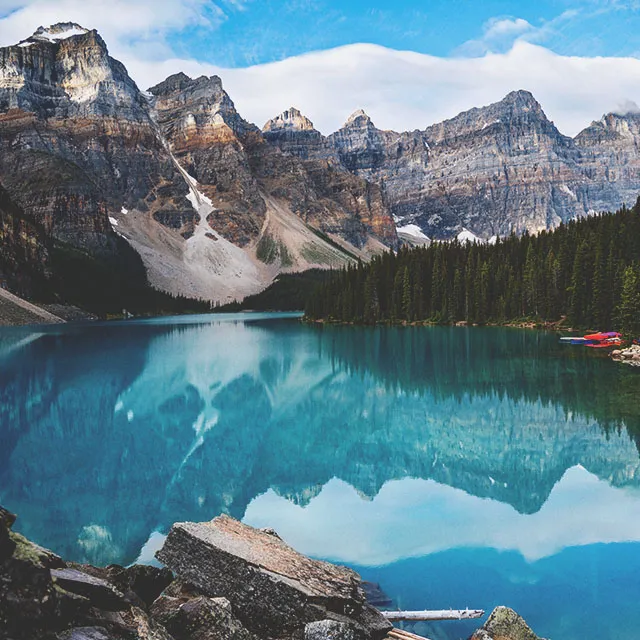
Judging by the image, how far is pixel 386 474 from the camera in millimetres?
17734

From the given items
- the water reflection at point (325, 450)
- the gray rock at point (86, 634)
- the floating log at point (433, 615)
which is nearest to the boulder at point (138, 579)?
the gray rock at point (86, 634)

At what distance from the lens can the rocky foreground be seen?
570 centimetres

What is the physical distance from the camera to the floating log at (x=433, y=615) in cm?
878

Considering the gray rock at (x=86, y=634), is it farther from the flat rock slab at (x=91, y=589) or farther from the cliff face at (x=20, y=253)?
the cliff face at (x=20, y=253)

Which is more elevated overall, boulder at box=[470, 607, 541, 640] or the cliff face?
the cliff face

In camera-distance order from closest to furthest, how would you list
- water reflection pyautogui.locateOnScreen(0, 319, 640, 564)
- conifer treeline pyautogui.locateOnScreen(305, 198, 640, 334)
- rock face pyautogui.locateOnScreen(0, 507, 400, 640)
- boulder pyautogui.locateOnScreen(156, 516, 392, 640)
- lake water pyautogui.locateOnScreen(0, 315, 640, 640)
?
rock face pyautogui.locateOnScreen(0, 507, 400, 640) < boulder pyautogui.locateOnScreen(156, 516, 392, 640) < lake water pyautogui.locateOnScreen(0, 315, 640, 640) < water reflection pyautogui.locateOnScreen(0, 319, 640, 564) < conifer treeline pyautogui.locateOnScreen(305, 198, 640, 334)

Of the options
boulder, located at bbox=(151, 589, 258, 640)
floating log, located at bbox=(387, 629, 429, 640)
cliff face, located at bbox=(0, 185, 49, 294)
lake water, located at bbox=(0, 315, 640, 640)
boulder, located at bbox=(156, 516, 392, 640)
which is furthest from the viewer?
cliff face, located at bbox=(0, 185, 49, 294)

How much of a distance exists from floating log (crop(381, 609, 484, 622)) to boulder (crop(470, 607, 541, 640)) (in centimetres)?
47

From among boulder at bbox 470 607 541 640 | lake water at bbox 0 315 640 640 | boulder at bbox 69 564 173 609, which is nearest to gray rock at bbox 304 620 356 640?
boulder at bbox 470 607 541 640

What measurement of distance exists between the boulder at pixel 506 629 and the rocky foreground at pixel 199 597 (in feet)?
0.04

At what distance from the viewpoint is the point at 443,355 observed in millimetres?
48656

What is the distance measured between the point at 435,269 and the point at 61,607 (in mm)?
94602

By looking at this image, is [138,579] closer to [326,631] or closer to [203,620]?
[203,620]

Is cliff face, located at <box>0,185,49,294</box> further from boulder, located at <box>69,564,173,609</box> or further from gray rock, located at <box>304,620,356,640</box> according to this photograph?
gray rock, located at <box>304,620,356,640</box>
